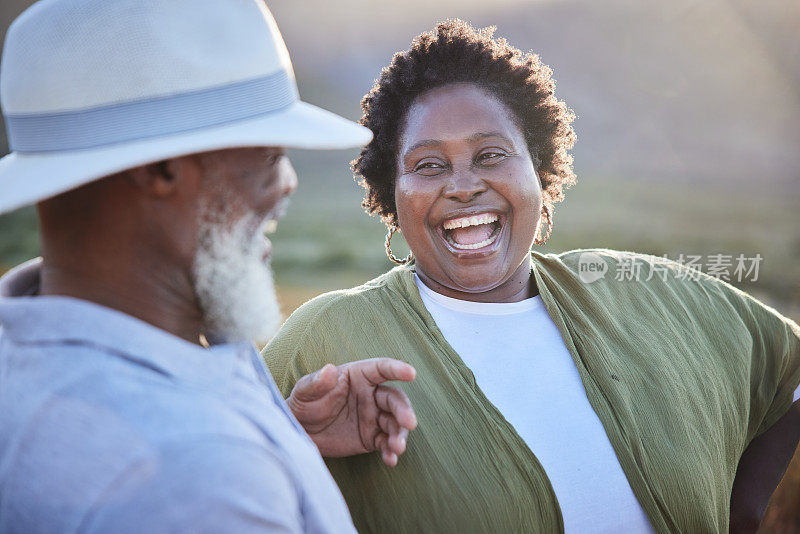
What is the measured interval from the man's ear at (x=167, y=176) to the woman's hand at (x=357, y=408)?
68 centimetres

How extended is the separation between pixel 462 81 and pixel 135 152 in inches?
67.9

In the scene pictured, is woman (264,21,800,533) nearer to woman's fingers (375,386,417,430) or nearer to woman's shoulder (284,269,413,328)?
woman's shoulder (284,269,413,328)

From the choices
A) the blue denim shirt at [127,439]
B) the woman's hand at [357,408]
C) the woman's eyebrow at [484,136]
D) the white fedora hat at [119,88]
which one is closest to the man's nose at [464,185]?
the woman's eyebrow at [484,136]

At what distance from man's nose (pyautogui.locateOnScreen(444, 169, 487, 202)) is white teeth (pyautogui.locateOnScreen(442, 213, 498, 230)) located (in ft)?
0.23

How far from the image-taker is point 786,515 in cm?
394

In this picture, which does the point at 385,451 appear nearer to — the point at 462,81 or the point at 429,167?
the point at 429,167

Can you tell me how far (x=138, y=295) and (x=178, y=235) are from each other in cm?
Result: 14

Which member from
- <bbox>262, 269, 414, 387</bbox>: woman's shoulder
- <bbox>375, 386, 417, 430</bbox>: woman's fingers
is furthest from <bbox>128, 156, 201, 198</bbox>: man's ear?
<bbox>262, 269, 414, 387</bbox>: woman's shoulder

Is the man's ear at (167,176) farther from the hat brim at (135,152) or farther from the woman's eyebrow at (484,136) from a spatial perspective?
the woman's eyebrow at (484,136)

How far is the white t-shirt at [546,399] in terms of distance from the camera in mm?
2150

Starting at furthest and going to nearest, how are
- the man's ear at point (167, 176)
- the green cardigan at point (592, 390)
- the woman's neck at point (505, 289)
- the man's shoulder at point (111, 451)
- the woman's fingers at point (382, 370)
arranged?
the woman's neck at point (505, 289)
the green cardigan at point (592, 390)
the woman's fingers at point (382, 370)
the man's ear at point (167, 176)
the man's shoulder at point (111, 451)

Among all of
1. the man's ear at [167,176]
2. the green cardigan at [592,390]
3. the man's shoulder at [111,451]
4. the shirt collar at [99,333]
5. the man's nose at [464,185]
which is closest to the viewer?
the man's shoulder at [111,451]

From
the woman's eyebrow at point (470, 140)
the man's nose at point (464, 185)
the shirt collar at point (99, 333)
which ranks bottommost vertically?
the shirt collar at point (99, 333)

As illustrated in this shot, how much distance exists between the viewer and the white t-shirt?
2150 mm
